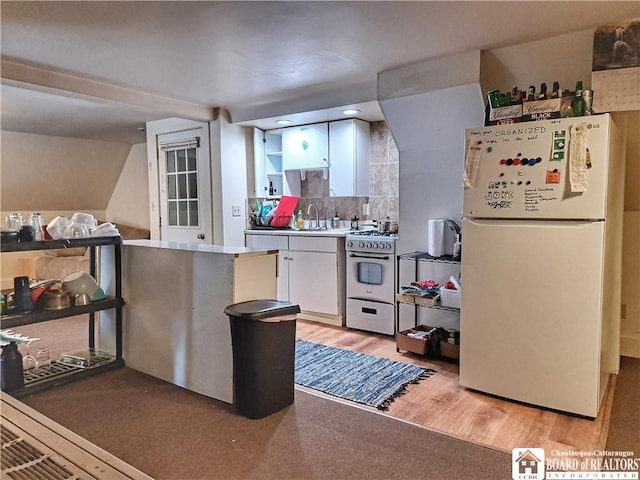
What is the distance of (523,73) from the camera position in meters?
2.97

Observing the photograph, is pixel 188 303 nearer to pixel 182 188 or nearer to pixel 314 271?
pixel 314 271

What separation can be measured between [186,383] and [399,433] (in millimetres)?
1363

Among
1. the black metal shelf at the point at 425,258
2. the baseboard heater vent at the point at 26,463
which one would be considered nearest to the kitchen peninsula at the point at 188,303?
the baseboard heater vent at the point at 26,463

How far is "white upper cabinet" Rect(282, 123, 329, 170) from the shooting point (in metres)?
4.50

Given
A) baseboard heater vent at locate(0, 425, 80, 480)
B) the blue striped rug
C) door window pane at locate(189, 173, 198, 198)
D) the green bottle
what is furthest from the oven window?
baseboard heater vent at locate(0, 425, 80, 480)

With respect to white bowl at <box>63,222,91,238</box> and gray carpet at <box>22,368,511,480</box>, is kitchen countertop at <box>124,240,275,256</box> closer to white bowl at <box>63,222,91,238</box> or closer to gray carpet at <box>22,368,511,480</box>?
white bowl at <box>63,222,91,238</box>

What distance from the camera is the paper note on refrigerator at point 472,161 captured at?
2587 millimetres

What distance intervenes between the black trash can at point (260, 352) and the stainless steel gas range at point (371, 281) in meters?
1.56

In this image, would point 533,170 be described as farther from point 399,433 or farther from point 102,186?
point 102,186

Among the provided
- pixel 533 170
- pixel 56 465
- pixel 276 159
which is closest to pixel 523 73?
pixel 533 170

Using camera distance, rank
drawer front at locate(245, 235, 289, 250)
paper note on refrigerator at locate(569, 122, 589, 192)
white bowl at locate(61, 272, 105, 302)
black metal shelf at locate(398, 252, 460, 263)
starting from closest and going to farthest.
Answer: paper note on refrigerator at locate(569, 122, 589, 192)
white bowl at locate(61, 272, 105, 302)
black metal shelf at locate(398, 252, 460, 263)
drawer front at locate(245, 235, 289, 250)

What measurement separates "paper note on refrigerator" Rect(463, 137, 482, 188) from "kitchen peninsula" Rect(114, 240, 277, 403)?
1.26 metres

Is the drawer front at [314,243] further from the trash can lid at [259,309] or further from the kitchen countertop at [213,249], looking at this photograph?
the trash can lid at [259,309]

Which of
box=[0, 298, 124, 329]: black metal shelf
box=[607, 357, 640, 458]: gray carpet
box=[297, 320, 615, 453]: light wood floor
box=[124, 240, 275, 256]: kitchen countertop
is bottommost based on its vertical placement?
box=[297, 320, 615, 453]: light wood floor
